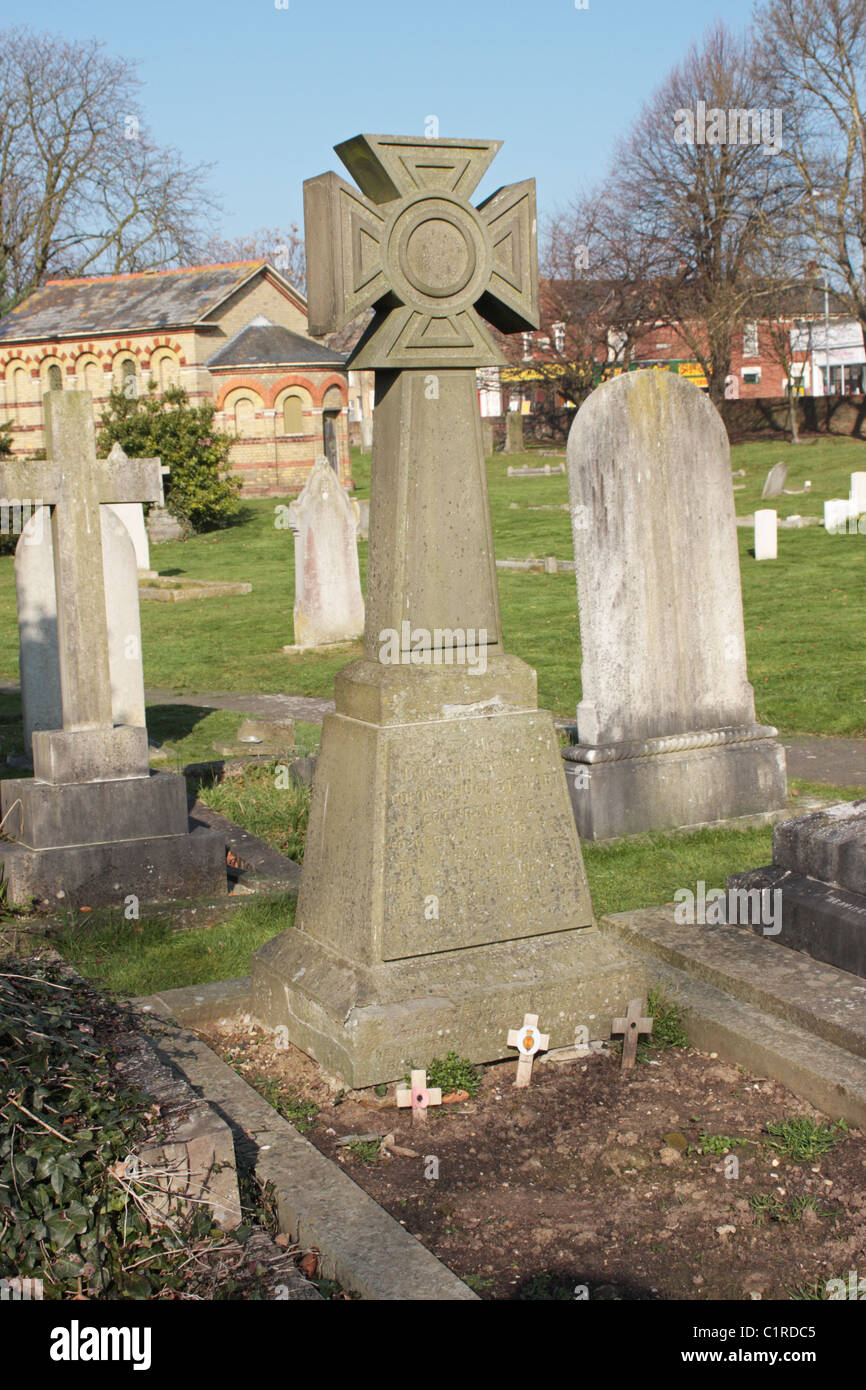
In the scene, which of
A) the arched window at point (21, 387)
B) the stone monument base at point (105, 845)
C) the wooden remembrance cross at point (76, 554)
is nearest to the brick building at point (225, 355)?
the arched window at point (21, 387)

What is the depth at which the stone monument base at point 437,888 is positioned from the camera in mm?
3959

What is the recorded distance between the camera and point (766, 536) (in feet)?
64.2

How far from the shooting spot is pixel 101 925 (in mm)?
5801

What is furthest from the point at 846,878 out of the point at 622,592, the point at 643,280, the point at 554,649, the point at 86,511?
the point at 643,280

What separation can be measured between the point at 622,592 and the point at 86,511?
2.91 m

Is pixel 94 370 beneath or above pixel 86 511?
above

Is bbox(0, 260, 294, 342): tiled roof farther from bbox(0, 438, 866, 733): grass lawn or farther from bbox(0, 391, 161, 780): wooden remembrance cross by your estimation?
bbox(0, 391, 161, 780): wooden remembrance cross

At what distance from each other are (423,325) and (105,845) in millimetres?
3126

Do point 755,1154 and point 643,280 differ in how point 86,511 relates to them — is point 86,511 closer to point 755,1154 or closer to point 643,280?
point 755,1154

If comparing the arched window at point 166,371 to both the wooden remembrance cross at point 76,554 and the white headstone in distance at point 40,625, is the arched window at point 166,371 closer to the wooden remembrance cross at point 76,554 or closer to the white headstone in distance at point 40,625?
the white headstone in distance at point 40,625

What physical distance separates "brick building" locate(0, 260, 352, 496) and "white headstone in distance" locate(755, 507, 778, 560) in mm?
20583

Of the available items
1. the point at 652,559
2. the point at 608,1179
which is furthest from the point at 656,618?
the point at 608,1179

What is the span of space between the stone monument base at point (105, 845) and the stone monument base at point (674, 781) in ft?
6.73

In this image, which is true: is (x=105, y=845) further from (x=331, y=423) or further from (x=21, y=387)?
(x=21, y=387)
